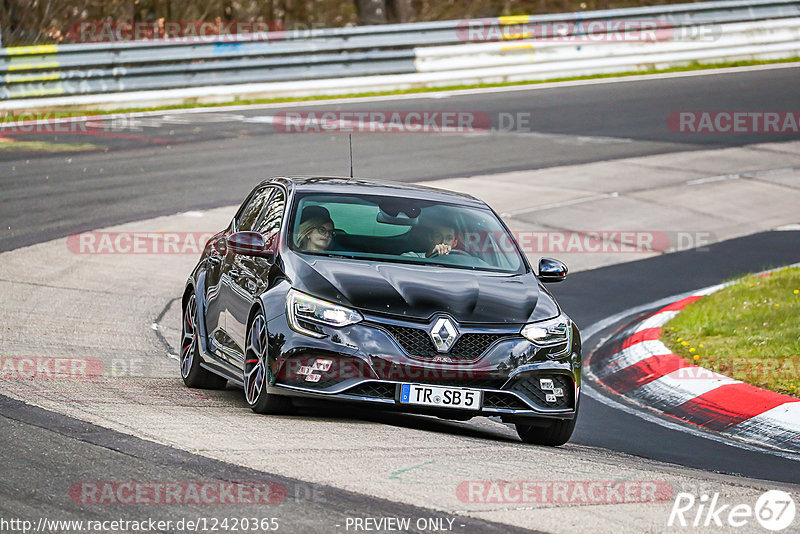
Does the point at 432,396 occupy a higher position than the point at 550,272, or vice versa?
the point at 550,272

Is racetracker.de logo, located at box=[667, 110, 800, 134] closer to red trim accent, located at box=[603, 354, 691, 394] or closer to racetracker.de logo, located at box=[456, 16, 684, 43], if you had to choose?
racetracker.de logo, located at box=[456, 16, 684, 43]

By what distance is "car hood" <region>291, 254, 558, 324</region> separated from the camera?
7.57 m

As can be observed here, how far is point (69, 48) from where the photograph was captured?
2442 cm

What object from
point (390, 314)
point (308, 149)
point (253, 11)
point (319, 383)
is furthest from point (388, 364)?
point (253, 11)

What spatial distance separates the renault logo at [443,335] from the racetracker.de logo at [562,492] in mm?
1410

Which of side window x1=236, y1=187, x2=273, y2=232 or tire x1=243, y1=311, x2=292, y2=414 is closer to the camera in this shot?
tire x1=243, y1=311, x2=292, y2=414

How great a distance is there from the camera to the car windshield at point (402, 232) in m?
8.43

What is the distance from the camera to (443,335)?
748 centimetres

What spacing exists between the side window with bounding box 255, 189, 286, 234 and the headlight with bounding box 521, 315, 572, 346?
1.94 metres

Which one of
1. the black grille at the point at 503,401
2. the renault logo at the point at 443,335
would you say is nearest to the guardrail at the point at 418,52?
A: the renault logo at the point at 443,335

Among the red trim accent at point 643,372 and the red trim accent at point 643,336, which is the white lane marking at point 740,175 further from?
the red trim accent at point 643,372

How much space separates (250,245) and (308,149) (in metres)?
12.7

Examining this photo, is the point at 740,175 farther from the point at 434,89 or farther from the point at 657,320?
the point at 434,89

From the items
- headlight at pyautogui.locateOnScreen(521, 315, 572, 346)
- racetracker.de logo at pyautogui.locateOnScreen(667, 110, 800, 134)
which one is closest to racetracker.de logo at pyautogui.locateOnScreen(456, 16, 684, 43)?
racetracker.de logo at pyautogui.locateOnScreen(667, 110, 800, 134)
